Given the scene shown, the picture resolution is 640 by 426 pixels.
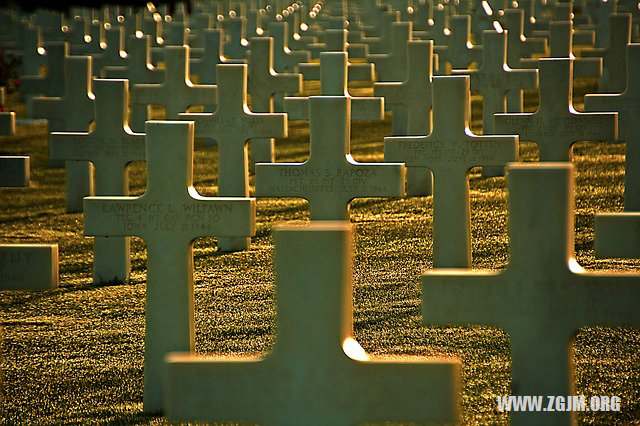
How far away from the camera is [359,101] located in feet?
24.1

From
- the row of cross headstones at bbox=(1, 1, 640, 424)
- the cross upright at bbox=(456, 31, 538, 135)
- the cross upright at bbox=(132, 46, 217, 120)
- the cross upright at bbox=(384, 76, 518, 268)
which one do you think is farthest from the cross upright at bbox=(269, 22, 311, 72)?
the cross upright at bbox=(384, 76, 518, 268)

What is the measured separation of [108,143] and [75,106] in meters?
1.86

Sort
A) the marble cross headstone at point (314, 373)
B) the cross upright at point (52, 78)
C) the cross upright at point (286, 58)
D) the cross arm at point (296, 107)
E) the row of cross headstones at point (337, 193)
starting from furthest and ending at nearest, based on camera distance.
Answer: the cross upright at point (286, 58) → the cross upright at point (52, 78) → the cross arm at point (296, 107) → the row of cross headstones at point (337, 193) → the marble cross headstone at point (314, 373)

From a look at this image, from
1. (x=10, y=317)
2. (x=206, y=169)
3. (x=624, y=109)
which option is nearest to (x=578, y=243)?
(x=624, y=109)

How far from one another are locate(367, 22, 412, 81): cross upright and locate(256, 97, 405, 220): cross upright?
437 centimetres

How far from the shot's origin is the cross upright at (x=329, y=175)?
4879mm

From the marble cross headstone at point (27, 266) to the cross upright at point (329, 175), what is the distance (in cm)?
147

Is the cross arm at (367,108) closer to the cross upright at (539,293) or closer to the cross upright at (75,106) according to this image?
the cross upright at (75,106)

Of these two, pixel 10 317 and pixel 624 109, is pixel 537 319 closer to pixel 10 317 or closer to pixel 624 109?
pixel 10 317

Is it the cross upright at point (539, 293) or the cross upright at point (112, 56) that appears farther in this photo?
the cross upright at point (112, 56)

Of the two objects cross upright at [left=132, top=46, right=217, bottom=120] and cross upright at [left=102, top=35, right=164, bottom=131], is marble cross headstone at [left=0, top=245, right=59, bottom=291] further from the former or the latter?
cross upright at [left=102, top=35, right=164, bottom=131]

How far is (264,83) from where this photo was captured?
879 cm

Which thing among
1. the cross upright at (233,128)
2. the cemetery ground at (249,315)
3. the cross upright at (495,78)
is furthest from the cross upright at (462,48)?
the cross upright at (233,128)

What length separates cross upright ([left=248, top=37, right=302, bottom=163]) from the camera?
28.6 feet
